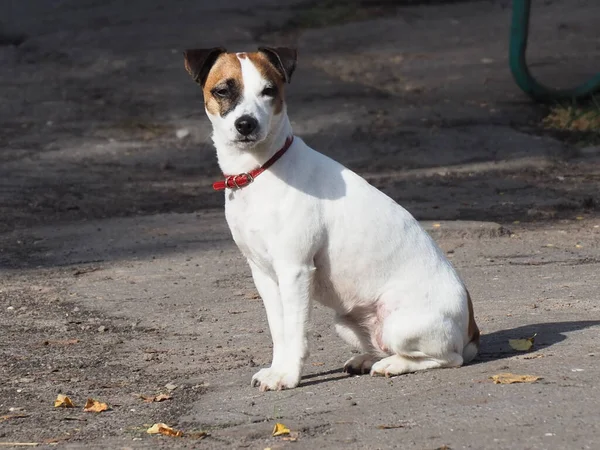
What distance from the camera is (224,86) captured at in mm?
4820

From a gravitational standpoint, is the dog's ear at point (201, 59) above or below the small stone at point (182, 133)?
above

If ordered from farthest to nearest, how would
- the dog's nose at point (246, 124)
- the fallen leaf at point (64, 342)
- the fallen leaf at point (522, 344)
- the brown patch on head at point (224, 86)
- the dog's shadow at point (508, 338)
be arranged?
the fallen leaf at point (64, 342) < the fallen leaf at point (522, 344) < the dog's shadow at point (508, 338) < the brown patch on head at point (224, 86) < the dog's nose at point (246, 124)

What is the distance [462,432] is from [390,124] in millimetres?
9476

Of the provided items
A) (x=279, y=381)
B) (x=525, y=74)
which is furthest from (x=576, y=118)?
(x=279, y=381)

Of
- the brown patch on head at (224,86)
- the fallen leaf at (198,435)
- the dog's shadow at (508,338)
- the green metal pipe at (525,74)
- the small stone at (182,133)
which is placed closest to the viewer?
the fallen leaf at (198,435)

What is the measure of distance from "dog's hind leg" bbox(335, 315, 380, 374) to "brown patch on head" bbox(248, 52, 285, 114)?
1036mm

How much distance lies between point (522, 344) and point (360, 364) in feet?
2.57

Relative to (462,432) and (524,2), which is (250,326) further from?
(524,2)

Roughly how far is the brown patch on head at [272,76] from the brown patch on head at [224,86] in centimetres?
9

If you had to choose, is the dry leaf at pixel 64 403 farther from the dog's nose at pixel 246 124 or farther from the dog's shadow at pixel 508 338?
the dog's nose at pixel 246 124

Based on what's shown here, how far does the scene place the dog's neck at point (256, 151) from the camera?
4.91 m

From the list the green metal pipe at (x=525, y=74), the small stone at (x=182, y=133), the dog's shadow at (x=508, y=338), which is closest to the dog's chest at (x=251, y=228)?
the dog's shadow at (x=508, y=338)

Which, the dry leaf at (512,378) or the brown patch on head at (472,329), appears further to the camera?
the brown patch on head at (472,329)

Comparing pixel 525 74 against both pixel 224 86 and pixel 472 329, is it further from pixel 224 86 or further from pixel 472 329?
pixel 224 86
